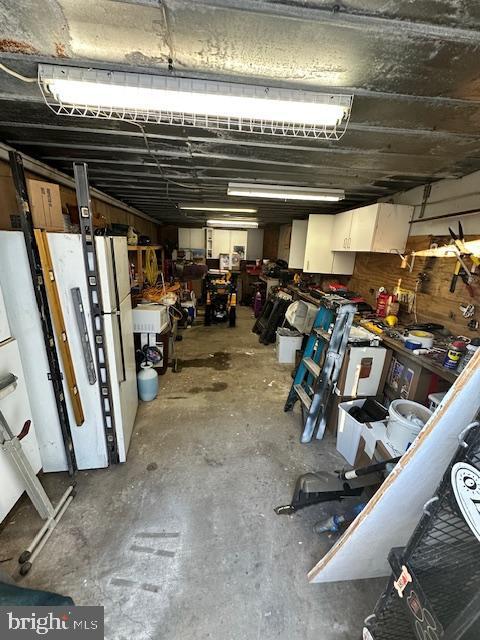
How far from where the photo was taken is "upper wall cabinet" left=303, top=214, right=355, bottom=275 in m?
3.92

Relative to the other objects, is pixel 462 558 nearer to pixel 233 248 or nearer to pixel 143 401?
pixel 143 401

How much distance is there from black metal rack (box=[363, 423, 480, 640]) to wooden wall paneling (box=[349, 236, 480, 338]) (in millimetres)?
1841

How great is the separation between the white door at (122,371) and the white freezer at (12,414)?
1.70 feet

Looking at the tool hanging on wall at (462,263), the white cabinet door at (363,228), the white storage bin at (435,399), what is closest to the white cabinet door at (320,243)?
the white cabinet door at (363,228)

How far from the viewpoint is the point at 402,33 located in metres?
0.88

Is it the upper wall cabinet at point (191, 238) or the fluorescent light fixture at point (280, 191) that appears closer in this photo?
the fluorescent light fixture at point (280, 191)

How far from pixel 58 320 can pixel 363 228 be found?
3.11 meters

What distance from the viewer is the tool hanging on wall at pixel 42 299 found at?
143 cm

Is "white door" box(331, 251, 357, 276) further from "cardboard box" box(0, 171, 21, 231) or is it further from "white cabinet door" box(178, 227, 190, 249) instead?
"white cabinet door" box(178, 227, 190, 249)


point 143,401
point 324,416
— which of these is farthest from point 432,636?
point 143,401

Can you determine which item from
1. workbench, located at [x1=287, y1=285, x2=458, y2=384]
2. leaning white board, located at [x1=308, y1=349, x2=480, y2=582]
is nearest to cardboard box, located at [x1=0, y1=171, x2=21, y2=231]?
leaning white board, located at [x1=308, y1=349, x2=480, y2=582]

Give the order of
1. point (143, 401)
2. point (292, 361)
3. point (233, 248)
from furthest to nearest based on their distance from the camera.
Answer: point (233, 248)
point (292, 361)
point (143, 401)

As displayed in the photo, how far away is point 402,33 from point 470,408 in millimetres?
1295

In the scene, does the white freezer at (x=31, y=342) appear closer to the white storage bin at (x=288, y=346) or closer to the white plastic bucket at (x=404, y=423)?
the white plastic bucket at (x=404, y=423)
